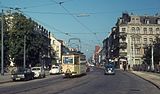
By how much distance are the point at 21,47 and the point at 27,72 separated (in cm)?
3486

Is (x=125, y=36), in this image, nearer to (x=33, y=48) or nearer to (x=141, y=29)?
(x=141, y=29)

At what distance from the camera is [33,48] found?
85.1m

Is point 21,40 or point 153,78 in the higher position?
point 21,40

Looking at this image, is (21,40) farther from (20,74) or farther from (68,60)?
(20,74)

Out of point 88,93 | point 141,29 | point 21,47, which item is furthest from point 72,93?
point 141,29

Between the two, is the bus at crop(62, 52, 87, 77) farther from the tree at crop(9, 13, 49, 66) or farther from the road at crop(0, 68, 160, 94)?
the tree at crop(9, 13, 49, 66)

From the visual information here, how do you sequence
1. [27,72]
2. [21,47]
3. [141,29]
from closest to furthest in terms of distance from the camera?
[27,72] < [21,47] < [141,29]

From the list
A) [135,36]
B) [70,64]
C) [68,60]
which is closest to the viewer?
[70,64]

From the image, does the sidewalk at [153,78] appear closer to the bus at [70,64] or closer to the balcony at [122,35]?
the bus at [70,64]

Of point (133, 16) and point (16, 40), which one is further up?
point (133, 16)

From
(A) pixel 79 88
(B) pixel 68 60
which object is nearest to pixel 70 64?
(B) pixel 68 60

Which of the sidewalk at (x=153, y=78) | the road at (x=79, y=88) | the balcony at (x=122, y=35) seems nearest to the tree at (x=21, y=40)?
the sidewalk at (x=153, y=78)

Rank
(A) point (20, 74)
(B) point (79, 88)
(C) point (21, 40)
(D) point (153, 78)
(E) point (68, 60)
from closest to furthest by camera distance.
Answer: (B) point (79, 88), (A) point (20, 74), (D) point (153, 78), (E) point (68, 60), (C) point (21, 40)

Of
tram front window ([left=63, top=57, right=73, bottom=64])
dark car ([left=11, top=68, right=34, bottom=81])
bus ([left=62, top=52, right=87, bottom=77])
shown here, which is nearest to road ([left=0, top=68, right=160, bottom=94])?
dark car ([left=11, top=68, right=34, bottom=81])
